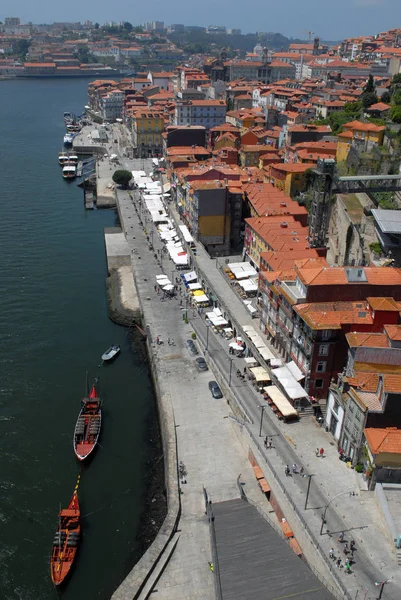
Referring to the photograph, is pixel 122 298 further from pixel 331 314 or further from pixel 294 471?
pixel 294 471

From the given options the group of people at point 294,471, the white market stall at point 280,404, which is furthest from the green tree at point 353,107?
the group of people at point 294,471

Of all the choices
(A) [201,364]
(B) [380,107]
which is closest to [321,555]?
(A) [201,364]

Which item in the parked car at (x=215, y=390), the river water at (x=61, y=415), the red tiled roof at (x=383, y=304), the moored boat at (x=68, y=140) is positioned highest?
→ the red tiled roof at (x=383, y=304)

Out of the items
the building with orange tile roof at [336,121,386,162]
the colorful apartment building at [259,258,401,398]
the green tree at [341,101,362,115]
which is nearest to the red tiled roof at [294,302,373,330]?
the colorful apartment building at [259,258,401,398]

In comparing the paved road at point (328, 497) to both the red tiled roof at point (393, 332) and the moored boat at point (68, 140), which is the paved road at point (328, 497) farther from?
the moored boat at point (68, 140)

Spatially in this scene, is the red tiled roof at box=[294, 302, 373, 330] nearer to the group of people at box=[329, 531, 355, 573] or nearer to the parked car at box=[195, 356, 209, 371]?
the parked car at box=[195, 356, 209, 371]

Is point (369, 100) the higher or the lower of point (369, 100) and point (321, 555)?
the higher
